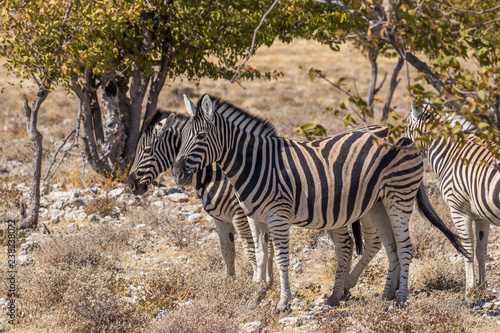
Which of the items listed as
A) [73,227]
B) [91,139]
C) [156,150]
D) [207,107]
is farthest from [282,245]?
[91,139]

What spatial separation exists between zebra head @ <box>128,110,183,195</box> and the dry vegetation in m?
1.23

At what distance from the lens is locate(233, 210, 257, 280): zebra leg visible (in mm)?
6070

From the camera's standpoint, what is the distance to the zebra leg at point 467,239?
585 cm

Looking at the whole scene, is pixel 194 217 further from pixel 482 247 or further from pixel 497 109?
pixel 497 109

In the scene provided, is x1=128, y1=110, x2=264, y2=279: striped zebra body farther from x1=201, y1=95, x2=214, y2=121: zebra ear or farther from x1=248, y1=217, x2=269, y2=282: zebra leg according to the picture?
x1=201, y1=95, x2=214, y2=121: zebra ear

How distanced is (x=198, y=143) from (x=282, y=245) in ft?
4.53

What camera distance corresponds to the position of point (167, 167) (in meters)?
6.02

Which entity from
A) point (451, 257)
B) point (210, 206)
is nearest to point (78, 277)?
point (210, 206)

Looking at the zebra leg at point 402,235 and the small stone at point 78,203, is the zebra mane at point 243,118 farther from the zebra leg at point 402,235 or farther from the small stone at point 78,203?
the small stone at point 78,203

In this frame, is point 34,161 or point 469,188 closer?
point 469,188

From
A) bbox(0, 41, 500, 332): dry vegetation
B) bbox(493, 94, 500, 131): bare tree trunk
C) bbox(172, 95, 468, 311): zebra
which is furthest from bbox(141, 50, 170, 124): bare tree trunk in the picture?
bbox(493, 94, 500, 131): bare tree trunk

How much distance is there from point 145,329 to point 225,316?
824 mm

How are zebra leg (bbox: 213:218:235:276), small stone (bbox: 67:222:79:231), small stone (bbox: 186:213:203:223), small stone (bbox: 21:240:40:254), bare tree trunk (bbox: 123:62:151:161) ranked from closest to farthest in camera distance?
zebra leg (bbox: 213:218:235:276), small stone (bbox: 21:240:40:254), small stone (bbox: 67:222:79:231), small stone (bbox: 186:213:203:223), bare tree trunk (bbox: 123:62:151:161)

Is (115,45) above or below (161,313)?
above
